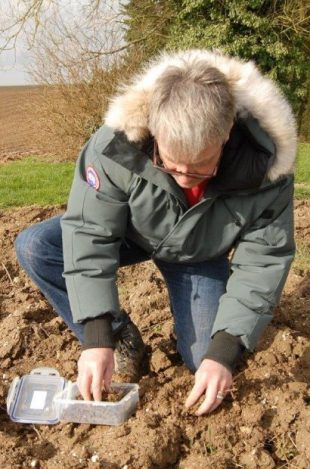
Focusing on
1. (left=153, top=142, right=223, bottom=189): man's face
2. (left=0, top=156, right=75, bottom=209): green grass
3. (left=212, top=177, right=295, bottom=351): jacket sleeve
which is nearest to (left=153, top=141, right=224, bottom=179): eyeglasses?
(left=153, top=142, right=223, bottom=189): man's face

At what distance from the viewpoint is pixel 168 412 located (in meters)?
2.50

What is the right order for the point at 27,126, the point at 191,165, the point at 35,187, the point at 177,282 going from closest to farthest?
the point at 191,165 → the point at 177,282 → the point at 35,187 → the point at 27,126

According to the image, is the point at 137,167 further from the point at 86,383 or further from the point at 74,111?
the point at 74,111

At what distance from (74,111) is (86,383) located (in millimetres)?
13026

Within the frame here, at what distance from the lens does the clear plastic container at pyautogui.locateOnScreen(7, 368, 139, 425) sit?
7.58 feet

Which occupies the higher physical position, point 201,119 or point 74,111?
point 201,119

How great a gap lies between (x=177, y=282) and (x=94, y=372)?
0.91 m

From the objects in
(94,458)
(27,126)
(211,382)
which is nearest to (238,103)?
(211,382)

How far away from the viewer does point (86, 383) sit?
2.18 m

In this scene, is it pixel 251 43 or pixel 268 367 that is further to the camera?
pixel 251 43

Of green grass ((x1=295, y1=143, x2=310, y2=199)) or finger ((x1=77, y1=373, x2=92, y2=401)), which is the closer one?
finger ((x1=77, y1=373, x2=92, y2=401))

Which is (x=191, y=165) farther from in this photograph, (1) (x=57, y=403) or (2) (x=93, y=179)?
(1) (x=57, y=403)

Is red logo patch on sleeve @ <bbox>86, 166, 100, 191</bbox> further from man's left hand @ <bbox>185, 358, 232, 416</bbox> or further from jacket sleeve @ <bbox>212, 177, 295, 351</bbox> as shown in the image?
man's left hand @ <bbox>185, 358, 232, 416</bbox>

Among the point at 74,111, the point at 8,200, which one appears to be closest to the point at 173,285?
the point at 8,200
